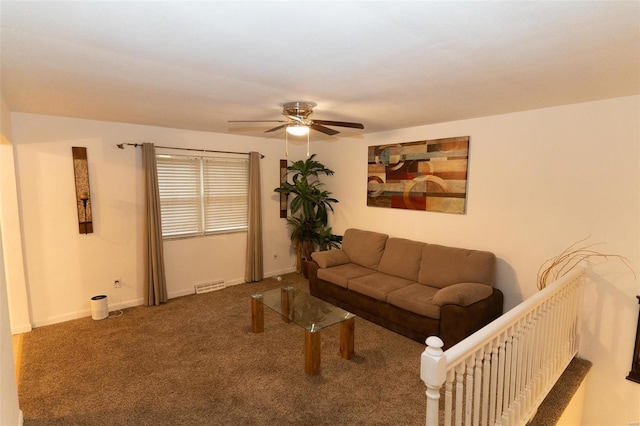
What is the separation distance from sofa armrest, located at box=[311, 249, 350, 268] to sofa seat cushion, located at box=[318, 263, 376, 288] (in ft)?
0.28

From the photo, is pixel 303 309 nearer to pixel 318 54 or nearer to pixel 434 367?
pixel 434 367

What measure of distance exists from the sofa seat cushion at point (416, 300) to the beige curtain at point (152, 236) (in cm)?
305

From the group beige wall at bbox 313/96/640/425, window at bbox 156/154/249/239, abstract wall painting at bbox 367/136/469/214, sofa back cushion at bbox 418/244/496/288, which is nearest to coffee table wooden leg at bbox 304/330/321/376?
sofa back cushion at bbox 418/244/496/288

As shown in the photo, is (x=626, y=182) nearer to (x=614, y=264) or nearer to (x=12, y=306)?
(x=614, y=264)

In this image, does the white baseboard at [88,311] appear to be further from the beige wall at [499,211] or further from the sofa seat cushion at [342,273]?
the sofa seat cushion at [342,273]

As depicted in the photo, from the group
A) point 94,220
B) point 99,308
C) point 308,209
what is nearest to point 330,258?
point 308,209

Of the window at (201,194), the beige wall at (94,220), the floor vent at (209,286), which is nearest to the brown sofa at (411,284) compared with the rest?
the floor vent at (209,286)

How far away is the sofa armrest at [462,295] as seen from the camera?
121 inches

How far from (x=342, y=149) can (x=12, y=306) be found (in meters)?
4.70

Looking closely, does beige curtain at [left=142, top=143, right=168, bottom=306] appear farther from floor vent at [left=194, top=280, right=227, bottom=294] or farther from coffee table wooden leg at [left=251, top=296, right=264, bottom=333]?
coffee table wooden leg at [left=251, top=296, right=264, bottom=333]

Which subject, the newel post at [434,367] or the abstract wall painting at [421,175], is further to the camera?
the abstract wall painting at [421,175]

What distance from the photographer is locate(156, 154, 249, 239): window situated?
4.52m

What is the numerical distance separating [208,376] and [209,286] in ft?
7.47

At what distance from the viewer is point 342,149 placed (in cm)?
536
